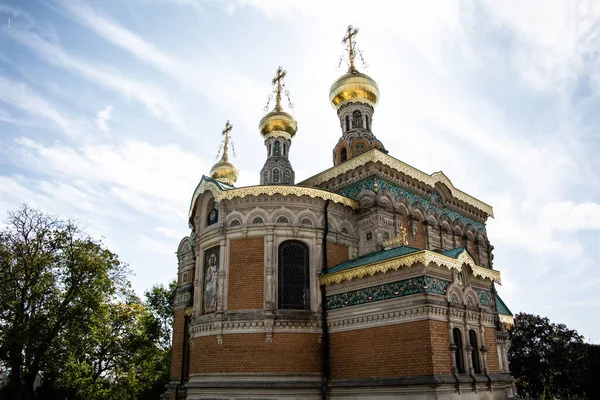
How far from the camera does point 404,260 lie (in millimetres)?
11508

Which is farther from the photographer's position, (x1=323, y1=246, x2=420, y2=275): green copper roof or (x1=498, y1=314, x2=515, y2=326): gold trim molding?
(x1=498, y1=314, x2=515, y2=326): gold trim molding

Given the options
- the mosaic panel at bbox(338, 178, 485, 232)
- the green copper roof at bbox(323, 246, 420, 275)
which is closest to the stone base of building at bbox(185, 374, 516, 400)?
the green copper roof at bbox(323, 246, 420, 275)

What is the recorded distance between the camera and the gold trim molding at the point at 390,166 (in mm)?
16172

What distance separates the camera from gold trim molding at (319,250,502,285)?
36.8ft

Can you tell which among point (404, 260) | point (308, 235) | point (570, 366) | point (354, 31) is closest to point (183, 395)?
point (308, 235)

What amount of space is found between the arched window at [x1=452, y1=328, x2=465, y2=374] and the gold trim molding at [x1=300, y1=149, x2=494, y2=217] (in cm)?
646

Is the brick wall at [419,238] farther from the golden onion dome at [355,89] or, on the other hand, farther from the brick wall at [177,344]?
the brick wall at [177,344]

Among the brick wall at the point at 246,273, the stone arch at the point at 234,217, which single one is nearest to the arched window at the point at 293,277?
the brick wall at the point at 246,273

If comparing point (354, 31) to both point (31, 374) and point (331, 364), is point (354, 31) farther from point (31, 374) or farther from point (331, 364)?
point (31, 374)

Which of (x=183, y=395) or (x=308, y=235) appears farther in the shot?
(x=183, y=395)

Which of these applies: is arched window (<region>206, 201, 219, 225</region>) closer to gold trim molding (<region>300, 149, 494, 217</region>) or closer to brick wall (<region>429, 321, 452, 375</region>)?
gold trim molding (<region>300, 149, 494, 217</region>)

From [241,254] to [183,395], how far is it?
7331mm

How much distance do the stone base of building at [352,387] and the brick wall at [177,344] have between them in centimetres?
576

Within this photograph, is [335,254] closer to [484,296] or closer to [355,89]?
[484,296]
